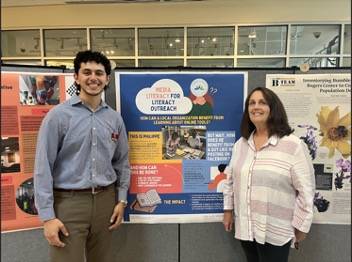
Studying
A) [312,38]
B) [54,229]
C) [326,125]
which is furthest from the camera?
[312,38]

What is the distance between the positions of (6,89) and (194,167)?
4.14 ft

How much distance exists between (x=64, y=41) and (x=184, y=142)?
5.23 meters

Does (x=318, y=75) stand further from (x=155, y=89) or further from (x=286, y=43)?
(x=286, y=43)

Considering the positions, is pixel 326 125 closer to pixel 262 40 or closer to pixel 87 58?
pixel 87 58

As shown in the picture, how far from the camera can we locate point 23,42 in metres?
6.12

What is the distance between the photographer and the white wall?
5.66 meters

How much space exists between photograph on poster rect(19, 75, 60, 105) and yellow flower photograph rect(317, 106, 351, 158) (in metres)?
1.72

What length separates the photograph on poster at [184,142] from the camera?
75.5 inches

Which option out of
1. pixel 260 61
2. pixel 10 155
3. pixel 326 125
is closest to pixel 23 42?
pixel 260 61

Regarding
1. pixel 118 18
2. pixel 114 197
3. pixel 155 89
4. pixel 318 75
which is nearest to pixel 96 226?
pixel 114 197

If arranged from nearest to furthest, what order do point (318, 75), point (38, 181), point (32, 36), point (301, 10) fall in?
point (38, 181), point (318, 75), point (301, 10), point (32, 36)

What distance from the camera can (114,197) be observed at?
1650 mm

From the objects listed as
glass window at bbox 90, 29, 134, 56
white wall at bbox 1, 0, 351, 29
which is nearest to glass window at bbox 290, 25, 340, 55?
white wall at bbox 1, 0, 351, 29

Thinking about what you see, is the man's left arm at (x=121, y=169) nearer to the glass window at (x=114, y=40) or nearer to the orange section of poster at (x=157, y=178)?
the orange section of poster at (x=157, y=178)
